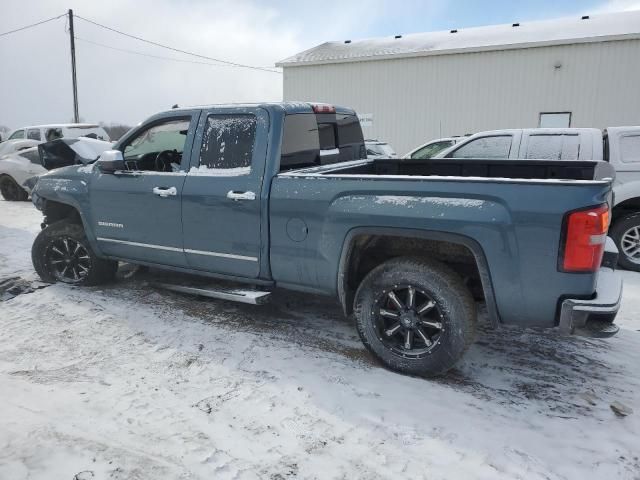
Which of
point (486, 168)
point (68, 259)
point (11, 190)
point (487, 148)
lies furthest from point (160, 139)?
point (11, 190)

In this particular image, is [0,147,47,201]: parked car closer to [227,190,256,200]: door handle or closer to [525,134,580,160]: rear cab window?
[227,190,256,200]: door handle

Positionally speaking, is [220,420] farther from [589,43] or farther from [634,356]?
[589,43]

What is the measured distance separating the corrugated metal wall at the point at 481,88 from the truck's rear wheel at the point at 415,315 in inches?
584

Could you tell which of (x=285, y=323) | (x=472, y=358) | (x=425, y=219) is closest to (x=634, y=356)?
(x=472, y=358)

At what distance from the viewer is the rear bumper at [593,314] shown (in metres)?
2.73

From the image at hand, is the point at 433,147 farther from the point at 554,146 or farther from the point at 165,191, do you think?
the point at 165,191

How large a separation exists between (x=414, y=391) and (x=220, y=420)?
1266 millimetres

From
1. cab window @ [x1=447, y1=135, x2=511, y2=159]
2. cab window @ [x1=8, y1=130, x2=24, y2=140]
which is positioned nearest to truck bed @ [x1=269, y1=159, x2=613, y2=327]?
cab window @ [x1=447, y1=135, x2=511, y2=159]

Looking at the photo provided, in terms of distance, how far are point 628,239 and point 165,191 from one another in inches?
234

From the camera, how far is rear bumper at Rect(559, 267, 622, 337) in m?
2.73

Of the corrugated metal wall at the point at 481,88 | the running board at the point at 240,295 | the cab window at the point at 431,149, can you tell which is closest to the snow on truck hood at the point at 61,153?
the running board at the point at 240,295

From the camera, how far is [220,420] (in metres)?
2.80

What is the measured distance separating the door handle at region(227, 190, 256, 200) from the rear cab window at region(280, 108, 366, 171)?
325 mm

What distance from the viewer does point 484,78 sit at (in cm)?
1630
